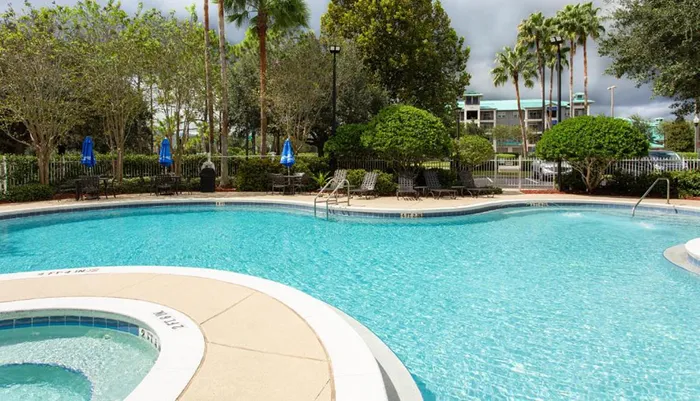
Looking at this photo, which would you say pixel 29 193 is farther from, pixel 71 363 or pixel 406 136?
pixel 71 363

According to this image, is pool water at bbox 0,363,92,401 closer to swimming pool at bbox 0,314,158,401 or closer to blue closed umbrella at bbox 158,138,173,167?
swimming pool at bbox 0,314,158,401

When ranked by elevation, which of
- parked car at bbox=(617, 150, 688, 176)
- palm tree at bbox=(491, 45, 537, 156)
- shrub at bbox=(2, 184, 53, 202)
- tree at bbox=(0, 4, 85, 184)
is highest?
palm tree at bbox=(491, 45, 537, 156)

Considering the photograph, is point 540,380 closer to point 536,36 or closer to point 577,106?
point 536,36

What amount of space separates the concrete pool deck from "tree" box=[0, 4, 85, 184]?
43.3 feet

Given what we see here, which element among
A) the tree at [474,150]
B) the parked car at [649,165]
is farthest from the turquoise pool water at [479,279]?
the parked car at [649,165]

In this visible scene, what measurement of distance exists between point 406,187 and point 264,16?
433 inches

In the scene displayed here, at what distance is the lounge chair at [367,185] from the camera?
56.1 feet

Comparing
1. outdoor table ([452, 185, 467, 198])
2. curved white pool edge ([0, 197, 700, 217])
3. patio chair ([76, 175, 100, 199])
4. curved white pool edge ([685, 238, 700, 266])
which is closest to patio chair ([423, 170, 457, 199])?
outdoor table ([452, 185, 467, 198])

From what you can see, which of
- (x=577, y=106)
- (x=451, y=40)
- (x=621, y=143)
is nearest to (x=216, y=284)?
(x=621, y=143)

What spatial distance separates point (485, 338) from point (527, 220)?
948 cm

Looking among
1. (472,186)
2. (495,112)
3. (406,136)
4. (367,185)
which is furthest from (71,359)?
(495,112)

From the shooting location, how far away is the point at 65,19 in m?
17.7

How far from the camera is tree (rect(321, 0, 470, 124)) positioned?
25.9m

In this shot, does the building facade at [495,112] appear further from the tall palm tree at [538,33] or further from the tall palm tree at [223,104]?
the tall palm tree at [223,104]
